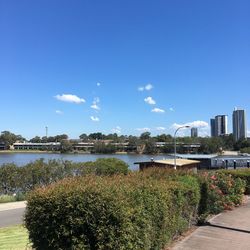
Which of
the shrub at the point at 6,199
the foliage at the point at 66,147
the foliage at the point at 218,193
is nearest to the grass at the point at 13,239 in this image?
the foliage at the point at 218,193

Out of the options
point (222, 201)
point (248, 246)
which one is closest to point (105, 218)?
point (248, 246)

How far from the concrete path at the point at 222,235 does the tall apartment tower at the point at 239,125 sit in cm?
16689

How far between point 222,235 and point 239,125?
177575mm

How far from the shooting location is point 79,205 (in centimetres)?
566

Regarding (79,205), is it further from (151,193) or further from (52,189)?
(151,193)

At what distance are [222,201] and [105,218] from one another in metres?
8.73

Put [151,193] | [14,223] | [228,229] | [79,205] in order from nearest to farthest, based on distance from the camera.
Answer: [79,205] < [151,193] < [228,229] < [14,223]

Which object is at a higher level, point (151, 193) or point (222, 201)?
point (151, 193)

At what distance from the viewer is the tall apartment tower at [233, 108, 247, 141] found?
175750 millimetres

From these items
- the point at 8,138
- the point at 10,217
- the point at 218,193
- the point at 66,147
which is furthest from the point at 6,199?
the point at 8,138

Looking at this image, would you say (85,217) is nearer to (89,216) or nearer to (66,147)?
(89,216)

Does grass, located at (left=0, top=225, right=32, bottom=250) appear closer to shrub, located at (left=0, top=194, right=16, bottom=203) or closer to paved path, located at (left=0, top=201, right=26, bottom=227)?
paved path, located at (left=0, top=201, right=26, bottom=227)

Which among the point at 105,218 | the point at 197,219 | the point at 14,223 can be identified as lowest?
the point at 14,223

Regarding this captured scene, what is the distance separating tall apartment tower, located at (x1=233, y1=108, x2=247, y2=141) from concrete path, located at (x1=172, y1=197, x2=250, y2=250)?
166888 mm
